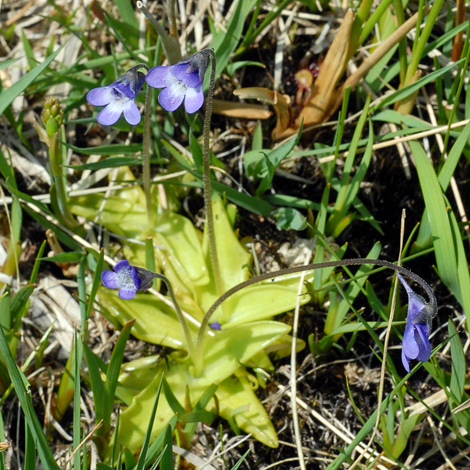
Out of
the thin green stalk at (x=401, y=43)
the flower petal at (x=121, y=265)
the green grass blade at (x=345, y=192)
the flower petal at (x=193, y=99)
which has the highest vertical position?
the flower petal at (x=193, y=99)

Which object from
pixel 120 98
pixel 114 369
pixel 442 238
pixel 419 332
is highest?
pixel 120 98

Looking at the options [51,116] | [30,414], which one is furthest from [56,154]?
[30,414]

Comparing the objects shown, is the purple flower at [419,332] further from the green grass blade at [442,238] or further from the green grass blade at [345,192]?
the green grass blade at [345,192]

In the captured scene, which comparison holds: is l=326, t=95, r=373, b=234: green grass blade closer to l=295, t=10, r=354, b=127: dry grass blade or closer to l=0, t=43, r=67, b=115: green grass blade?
l=295, t=10, r=354, b=127: dry grass blade

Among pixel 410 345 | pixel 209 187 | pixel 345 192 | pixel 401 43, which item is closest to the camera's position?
pixel 410 345

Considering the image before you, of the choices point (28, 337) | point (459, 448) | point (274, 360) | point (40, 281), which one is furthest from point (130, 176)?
point (459, 448)

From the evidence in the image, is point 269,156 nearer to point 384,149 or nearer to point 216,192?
point 216,192

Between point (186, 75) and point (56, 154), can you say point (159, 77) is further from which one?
point (56, 154)

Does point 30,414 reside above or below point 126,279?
below

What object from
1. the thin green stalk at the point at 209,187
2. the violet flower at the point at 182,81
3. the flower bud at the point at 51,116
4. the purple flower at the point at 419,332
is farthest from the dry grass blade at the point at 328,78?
the purple flower at the point at 419,332
